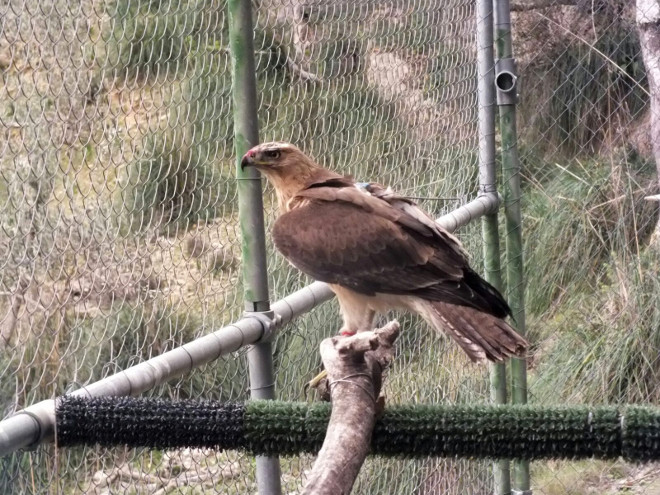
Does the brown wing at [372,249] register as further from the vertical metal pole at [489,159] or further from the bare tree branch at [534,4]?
the bare tree branch at [534,4]

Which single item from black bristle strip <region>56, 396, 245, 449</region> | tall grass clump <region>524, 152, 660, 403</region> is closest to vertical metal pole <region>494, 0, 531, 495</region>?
tall grass clump <region>524, 152, 660, 403</region>

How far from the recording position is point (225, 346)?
2529mm

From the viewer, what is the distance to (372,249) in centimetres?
305

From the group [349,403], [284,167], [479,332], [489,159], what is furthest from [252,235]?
[489,159]

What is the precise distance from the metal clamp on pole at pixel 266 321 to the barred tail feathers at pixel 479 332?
0.51 metres

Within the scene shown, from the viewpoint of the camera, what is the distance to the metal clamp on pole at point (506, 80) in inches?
177

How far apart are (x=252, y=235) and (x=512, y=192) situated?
2232mm

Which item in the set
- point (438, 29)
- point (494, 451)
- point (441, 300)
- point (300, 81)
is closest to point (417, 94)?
→ point (438, 29)

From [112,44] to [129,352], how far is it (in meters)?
0.91

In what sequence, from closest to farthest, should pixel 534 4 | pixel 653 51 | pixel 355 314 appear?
pixel 355 314, pixel 653 51, pixel 534 4

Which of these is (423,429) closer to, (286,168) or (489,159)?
(286,168)

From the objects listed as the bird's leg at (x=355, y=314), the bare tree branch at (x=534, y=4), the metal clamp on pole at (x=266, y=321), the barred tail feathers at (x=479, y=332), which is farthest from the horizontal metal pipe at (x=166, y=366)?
the bare tree branch at (x=534, y=4)

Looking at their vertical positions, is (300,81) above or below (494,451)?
above

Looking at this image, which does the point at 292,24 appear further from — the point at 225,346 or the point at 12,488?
the point at 12,488
